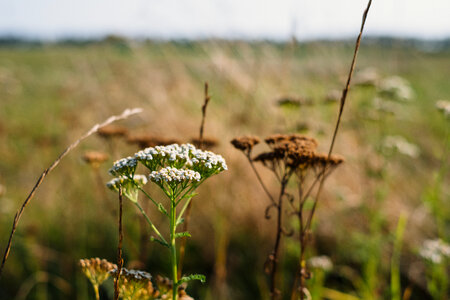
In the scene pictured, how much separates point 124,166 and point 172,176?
8.5 inches

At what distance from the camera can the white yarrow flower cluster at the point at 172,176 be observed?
4.26 ft

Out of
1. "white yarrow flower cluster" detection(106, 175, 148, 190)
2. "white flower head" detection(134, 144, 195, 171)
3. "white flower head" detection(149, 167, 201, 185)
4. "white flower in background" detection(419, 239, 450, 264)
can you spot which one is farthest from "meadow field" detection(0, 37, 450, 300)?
"white flower head" detection(149, 167, 201, 185)

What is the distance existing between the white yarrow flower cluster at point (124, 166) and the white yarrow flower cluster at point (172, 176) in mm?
113

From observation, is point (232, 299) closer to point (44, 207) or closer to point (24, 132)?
point (44, 207)

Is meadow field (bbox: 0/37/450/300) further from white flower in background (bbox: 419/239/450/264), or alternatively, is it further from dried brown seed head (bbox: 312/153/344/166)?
dried brown seed head (bbox: 312/153/344/166)

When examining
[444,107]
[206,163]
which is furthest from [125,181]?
[444,107]

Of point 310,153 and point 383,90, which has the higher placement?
point 383,90

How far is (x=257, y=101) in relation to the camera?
5.58 metres

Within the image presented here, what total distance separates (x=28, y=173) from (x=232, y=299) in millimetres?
5582

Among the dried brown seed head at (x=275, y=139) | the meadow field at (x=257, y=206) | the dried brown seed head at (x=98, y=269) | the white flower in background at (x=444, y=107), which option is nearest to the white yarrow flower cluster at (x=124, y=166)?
the dried brown seed head at (x=98, y=269)

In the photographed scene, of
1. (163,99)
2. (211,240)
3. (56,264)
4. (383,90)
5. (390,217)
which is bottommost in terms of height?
(56,264)

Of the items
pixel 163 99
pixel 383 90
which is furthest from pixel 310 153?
pixel 163 99

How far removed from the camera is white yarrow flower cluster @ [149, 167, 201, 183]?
130cm

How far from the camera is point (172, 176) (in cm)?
132
